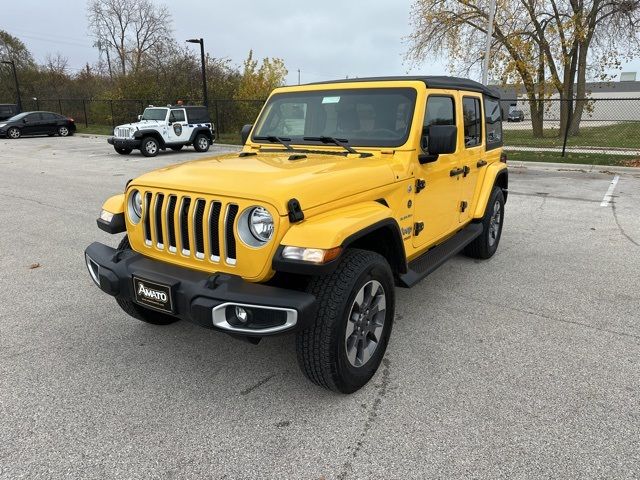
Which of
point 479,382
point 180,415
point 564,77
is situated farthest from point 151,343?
point 564,77

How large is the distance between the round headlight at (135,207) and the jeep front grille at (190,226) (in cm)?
15

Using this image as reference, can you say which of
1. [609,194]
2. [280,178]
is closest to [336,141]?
[280,178]

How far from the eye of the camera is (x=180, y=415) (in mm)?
2707

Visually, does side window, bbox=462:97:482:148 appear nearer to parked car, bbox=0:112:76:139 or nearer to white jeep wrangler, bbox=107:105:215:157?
white jeep wrangler, bbox=107:105:215:157

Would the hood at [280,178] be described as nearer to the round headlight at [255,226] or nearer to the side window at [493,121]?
the round headlight at [255,226]

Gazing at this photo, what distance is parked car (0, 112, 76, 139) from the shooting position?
2528 cm

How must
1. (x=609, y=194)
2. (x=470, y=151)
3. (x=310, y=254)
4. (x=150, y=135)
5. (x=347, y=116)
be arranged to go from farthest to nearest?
(x=150, y=135) < (x=609, y=194) < (x=470, y=151) < (x=347, y=116) < (x=310, y=254)

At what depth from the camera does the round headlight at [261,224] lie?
8.39 feet

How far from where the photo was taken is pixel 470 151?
4.64 m

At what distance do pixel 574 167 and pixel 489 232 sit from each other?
9834 millimetres

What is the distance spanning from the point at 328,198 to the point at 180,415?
1.49 m

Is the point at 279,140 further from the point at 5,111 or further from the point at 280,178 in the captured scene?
the point at 5,111

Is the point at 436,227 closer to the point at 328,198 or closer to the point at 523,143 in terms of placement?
the point at 328,198

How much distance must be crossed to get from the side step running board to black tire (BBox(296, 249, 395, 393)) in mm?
583
